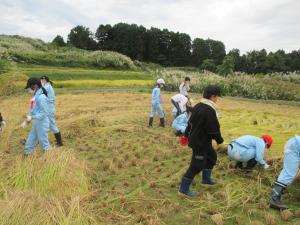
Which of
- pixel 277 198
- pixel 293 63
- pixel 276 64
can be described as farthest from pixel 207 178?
pixel 293 63

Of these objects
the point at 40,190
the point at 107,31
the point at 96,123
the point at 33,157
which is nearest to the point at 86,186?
the point at 40,190

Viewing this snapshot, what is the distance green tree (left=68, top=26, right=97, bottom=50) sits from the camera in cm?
5966

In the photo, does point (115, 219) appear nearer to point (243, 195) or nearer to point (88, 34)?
point (243, 195)

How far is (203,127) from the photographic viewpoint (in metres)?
4.75

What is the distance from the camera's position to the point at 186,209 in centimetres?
455

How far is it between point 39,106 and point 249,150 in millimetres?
3267

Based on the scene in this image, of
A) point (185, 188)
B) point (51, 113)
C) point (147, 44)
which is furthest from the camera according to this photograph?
point (147, 44)

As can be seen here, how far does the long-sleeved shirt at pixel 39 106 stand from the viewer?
6.10 m

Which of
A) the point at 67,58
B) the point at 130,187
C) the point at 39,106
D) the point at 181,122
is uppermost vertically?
the point at 39,106

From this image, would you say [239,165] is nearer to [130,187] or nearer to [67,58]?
[130,187]

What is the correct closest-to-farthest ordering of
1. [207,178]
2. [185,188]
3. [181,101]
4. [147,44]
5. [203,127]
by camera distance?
[203,127] < [185,188] < [207,178] < [181,101] < [147,44]

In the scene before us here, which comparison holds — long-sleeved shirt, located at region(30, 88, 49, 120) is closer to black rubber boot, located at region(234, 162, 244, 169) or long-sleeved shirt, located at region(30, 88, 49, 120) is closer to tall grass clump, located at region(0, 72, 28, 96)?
black rubber boot, located at region(234, 162, 244, 169)

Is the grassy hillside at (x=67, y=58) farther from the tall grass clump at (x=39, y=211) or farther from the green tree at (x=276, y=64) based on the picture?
the tall grass clump at (x=39, y=211)

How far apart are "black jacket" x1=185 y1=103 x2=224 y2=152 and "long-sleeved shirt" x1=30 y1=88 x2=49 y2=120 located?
251 centimetres
